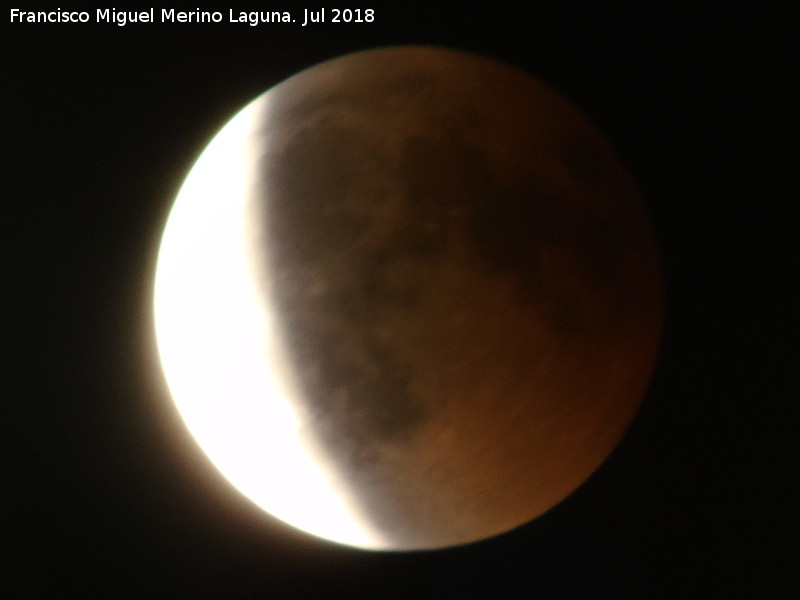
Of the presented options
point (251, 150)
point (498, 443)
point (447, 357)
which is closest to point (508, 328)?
point (447, 357)

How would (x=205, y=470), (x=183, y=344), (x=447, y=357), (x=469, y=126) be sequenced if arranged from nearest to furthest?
(x=447, y=357) < (x=469, y=126) < (x=183, y=344) < (x=205, y=470)

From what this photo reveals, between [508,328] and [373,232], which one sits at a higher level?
[373,232]

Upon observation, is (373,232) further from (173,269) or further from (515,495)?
(515,495)

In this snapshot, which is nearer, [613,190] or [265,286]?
[265,286]

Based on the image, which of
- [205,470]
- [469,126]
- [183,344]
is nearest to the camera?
[469,126]

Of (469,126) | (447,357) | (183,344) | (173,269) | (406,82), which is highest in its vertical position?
(406,82)

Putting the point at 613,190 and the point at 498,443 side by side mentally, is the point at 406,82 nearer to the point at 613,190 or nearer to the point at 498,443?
the point at 613,190

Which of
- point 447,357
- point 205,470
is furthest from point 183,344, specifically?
point 205,470
